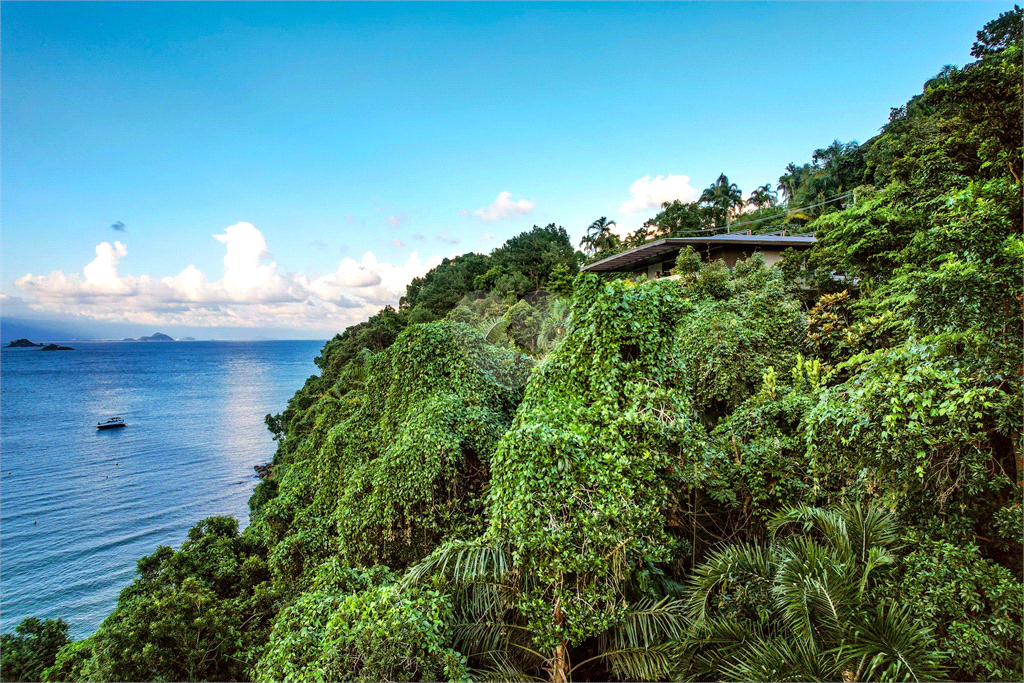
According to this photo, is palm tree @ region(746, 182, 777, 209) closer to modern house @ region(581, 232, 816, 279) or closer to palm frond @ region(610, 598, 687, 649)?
modern house @ region(581, 232, 816, 279)

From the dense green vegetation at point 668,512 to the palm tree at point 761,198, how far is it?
3186cm

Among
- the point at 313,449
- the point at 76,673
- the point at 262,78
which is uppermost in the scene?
the point at 262,78

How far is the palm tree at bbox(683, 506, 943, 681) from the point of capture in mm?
3412

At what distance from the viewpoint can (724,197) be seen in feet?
104

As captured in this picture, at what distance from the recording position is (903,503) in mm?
4203

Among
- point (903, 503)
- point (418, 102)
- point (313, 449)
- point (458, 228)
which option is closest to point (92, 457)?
point (313, 449)

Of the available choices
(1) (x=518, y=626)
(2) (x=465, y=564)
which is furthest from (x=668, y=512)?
(2) (x=465, y=564)

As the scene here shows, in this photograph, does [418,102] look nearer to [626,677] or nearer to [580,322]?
[580,322]

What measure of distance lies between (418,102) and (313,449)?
7.24m

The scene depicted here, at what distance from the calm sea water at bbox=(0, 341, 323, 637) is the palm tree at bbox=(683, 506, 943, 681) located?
56.0 feet

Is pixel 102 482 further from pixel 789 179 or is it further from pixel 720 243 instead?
pixel 789 179

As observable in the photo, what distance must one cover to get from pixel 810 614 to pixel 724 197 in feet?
108

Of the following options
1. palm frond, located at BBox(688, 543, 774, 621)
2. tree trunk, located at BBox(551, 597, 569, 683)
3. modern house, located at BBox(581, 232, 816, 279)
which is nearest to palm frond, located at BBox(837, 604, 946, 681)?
palm frond, located at BBox(688, 543, 774, 621)

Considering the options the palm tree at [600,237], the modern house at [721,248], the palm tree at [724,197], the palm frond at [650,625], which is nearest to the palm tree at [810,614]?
the palm frond at [650,625]
